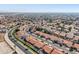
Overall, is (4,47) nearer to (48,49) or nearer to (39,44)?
(39,44)

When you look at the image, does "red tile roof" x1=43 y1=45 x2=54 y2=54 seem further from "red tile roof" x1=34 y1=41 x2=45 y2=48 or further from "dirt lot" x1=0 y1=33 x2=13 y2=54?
"dirt lot" x1=0 y1=33 x2=13 y2=54

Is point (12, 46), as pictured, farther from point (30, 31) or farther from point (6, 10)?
point (6, 10)

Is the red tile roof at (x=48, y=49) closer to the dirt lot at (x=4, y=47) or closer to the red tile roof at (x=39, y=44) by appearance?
the red tile roof at (x=39, y=44)

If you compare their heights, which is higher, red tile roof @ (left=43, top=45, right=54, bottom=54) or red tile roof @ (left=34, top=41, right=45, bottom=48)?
red tile roof @ (left=34, top=41, right=45, bottom=48)

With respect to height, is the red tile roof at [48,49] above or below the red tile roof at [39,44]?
below

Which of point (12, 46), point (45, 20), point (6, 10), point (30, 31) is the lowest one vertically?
point (12, 46)

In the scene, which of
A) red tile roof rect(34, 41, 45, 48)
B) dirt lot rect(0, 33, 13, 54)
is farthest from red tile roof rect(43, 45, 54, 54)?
dirt lot rect(0, 33, 13, 54)

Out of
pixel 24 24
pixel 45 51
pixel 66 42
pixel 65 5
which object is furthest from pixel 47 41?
pixel 65 5

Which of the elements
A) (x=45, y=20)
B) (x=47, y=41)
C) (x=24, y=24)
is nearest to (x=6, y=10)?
(x=24, y=24)

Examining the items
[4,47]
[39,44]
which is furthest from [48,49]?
[4,47]

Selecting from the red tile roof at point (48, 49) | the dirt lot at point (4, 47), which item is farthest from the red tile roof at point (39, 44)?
the dirt lot at point (4, 47)
